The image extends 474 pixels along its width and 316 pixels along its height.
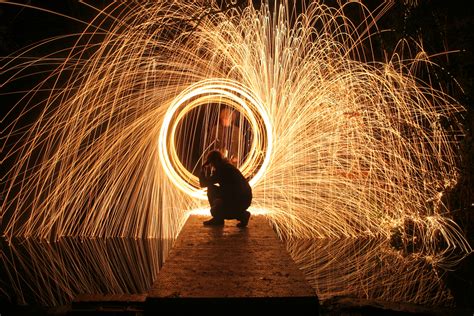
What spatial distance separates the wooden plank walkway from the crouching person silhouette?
445 mm

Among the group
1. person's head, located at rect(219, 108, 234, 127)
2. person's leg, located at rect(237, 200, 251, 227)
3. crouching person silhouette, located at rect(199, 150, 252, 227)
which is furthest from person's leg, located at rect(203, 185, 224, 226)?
person's head, located at rect(219, 108, 234, 127)

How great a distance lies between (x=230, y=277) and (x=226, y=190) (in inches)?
92.2

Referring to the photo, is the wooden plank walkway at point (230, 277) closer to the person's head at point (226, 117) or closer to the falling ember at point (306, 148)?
the falling ember at point (306, 148)

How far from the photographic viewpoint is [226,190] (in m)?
7.05

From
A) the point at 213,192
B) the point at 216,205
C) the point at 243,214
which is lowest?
the point at 243,214

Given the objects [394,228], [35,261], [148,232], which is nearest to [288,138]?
[394,228]

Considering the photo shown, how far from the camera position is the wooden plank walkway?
4.21 m

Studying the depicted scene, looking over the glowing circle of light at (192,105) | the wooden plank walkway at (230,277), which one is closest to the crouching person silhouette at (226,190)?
the wooden plank walkway at (230,277)

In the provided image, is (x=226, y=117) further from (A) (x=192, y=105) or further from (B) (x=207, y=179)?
(B) (x=207, y=179)

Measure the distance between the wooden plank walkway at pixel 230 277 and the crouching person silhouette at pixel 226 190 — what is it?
1.46 feet

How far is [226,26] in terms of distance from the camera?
9750mm

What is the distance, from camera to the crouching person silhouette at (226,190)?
7.05 meters

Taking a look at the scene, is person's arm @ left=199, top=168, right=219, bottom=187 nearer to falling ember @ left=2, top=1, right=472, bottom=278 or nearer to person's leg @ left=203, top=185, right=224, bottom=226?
person's leg @ left=203, top=185, right=224, bottom=226

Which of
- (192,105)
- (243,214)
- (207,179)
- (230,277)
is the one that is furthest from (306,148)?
(230,277)
